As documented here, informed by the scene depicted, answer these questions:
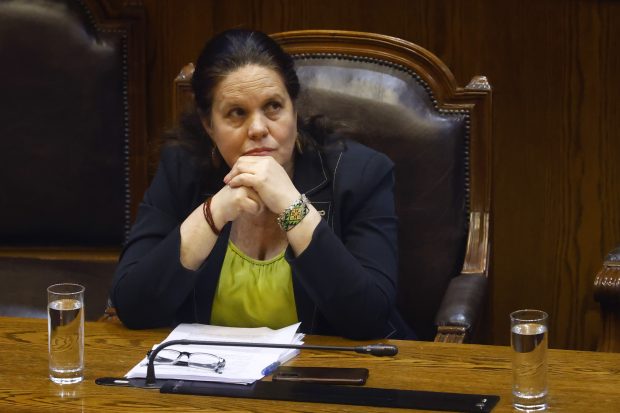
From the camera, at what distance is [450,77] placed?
2.52 metres

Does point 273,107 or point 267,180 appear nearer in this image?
point 267,180

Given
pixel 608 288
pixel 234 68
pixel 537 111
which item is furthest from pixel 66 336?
pixel 537 111

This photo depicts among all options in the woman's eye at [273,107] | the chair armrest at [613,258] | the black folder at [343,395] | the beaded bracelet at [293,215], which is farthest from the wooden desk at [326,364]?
the woman's eye at [273,107]

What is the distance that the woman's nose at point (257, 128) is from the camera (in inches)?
86.4

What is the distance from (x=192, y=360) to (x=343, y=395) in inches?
10.4

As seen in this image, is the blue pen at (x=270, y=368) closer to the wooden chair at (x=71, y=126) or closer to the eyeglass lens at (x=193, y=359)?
the eyeglass lens at (x=193, y=359)

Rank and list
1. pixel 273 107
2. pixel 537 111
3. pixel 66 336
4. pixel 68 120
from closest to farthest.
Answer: pixel 66 336
pixel 273 107
pixel 537 111
pixel 68 120

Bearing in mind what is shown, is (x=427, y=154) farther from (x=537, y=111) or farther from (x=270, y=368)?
(x=270, y=368)

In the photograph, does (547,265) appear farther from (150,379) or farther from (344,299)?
(150,379)

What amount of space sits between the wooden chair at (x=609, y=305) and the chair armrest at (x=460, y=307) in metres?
0.24

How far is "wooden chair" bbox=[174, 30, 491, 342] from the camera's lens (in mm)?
2486

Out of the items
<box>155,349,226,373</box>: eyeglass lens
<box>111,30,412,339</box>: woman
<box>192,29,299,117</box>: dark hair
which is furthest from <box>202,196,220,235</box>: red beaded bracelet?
<box>155,349,226,373</box>: eyeglass lens

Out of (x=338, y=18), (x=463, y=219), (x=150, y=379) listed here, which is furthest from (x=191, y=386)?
(x=338, y=18)

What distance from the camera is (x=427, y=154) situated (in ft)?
8.17
